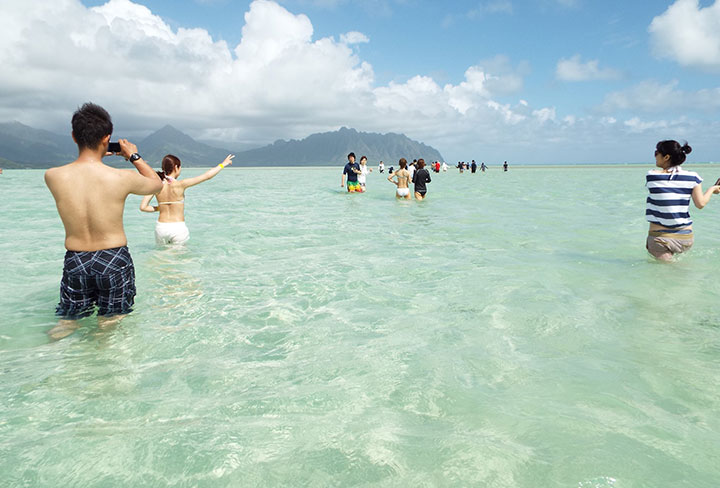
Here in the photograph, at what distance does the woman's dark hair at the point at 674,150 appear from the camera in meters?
5.95

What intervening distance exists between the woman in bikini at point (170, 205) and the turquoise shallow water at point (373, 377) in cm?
75

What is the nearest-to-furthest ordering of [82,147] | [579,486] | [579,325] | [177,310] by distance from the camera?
[579,486] → [82,147] → [579,325] → [177,310]

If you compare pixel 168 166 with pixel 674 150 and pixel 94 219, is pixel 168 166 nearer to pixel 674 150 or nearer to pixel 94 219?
pixel 94 219

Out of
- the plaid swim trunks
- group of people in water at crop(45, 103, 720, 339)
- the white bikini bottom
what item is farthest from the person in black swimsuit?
the plaid swim trunks

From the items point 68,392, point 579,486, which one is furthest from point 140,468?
point 579,486

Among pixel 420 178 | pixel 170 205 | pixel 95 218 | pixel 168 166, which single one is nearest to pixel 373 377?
pixel 95 218

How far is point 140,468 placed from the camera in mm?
2414

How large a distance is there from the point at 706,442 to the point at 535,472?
47.5 inches

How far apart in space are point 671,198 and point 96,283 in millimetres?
7718

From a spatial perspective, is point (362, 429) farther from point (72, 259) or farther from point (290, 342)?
point (72, 259)

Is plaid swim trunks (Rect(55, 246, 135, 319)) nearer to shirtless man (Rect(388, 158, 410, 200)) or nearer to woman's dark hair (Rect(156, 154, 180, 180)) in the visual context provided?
woman's dark hair (Rect(156, 154, 180, 180))

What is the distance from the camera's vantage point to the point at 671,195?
619cm

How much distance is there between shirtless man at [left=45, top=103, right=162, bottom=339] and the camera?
3.62m

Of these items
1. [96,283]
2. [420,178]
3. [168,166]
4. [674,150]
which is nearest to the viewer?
[96,283]
